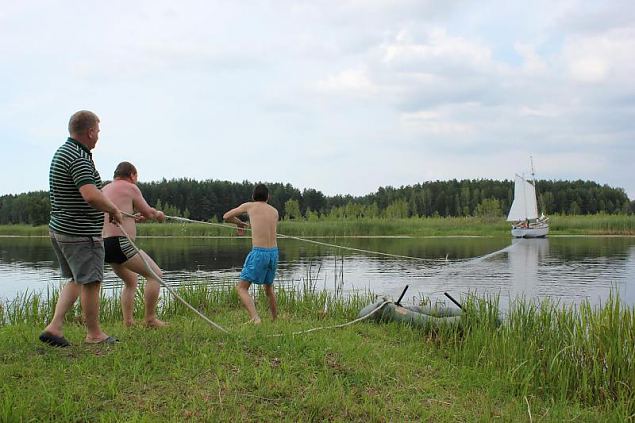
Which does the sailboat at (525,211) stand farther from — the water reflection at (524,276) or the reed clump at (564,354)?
the reed clump at (564,354)

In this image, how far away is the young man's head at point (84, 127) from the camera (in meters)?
5.40

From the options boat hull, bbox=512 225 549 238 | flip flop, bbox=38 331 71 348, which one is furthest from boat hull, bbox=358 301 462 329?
boat hull, bbox=512 225 549 238

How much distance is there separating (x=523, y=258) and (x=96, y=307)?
93.2ft

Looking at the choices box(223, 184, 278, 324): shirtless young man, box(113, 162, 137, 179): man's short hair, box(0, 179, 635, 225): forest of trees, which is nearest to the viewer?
box(113, 162, 137, 179): man's short hair

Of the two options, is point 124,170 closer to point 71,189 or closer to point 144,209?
point 144,209

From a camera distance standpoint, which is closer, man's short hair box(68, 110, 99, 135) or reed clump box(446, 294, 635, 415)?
man's short hair box(68, 110, 99, 135)

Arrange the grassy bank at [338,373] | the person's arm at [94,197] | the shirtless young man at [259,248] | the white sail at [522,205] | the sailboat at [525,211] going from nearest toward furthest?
the grassy bank at [338,373]
the person's arm at [94,197]
the shirtless young man at [259,248]
the sailboat at [525,211]
the white sail at [522,205]

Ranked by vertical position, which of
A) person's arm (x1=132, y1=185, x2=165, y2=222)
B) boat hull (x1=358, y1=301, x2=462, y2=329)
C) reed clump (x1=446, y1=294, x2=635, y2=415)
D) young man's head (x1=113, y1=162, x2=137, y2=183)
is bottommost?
reed clump (x1=446, y1=294, x2=635, y2=415)

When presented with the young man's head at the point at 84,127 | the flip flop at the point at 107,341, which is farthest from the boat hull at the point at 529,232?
the young man's head at the point at 84,127

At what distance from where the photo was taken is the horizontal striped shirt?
205 inches

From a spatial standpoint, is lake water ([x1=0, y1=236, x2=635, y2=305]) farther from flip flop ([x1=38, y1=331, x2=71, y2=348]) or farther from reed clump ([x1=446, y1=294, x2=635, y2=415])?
flip flop ([x1=38, y1=331, x2=71, y2=348])

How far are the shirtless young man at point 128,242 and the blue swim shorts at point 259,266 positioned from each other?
1.19 m

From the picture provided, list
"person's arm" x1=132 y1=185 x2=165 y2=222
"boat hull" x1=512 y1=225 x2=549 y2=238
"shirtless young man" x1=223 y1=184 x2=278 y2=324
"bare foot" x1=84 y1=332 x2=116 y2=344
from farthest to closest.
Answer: "boat hull" x1=512 y1=225 x2=549 y2=238 → "shirtless young man" x1=223 y1=184 x2=278 y2=324 → "person's arm" x1=132 y1=185 x2=165 y2=222 → "bare foot" x1=84 y1=332 x2=116 y2=344

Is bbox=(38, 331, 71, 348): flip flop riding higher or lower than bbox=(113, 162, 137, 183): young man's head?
lower
